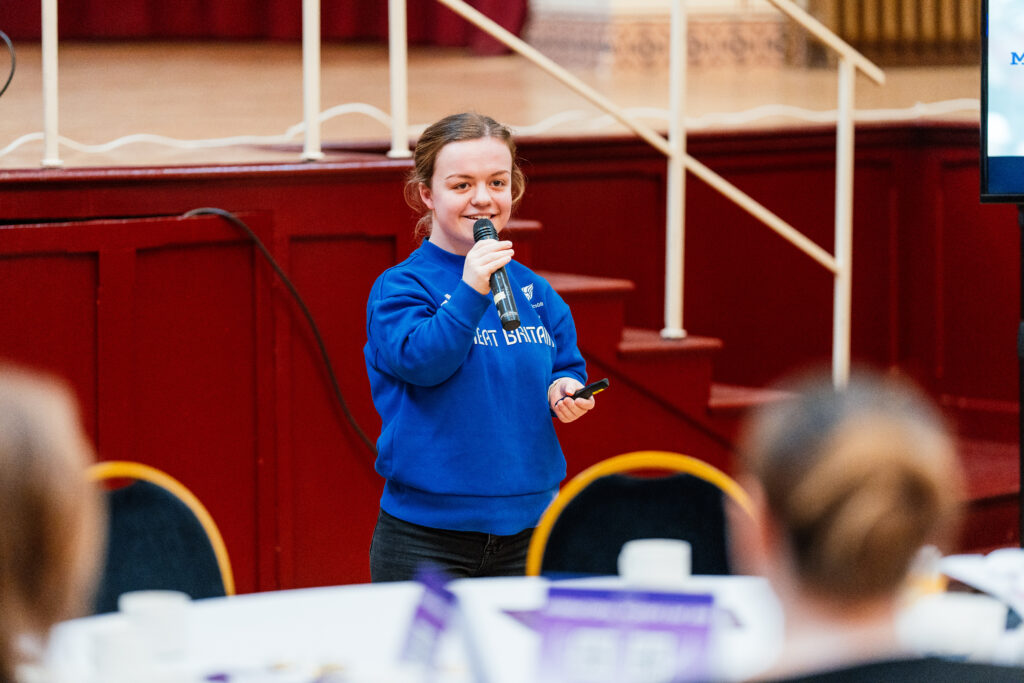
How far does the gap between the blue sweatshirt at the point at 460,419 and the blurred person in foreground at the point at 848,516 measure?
1.08m

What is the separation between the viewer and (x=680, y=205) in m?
3.73

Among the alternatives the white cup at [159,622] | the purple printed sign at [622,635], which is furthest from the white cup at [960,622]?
the white cup at [159,622]

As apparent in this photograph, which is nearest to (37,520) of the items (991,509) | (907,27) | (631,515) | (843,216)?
(631,515)

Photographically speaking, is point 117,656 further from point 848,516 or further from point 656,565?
point 848,516

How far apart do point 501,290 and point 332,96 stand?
317 centimetres

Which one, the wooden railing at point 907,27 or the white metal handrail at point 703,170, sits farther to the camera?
the wooden railing at point 907,27

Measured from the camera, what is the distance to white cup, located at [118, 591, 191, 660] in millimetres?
1592

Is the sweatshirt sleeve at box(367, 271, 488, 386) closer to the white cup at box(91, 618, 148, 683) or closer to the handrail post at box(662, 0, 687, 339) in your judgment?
the white cup at box(91, 618, 148, 683)

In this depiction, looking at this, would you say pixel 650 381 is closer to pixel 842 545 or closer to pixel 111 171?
pixel 111 171

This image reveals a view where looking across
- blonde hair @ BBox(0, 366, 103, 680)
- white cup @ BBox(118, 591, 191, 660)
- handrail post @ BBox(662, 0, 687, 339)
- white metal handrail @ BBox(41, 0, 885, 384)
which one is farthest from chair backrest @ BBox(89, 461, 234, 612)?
handrail post @ BBox(662, 0, 687, 339)

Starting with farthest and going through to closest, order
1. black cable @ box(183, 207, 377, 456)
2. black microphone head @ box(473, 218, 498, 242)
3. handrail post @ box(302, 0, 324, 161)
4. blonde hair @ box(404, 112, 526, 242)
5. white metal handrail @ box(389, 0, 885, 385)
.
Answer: white metal handrail @ box(389, 0, 885, 385) → handrail post @ box(302, 0, 324, 161) → black cable @ box(183, 207, 377, 456) → blonde hair @ box(404, 112, 526, 242) → black microphone head @ box(473, 218, 498, 242)

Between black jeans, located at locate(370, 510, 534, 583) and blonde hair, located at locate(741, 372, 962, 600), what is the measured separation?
3.80ft

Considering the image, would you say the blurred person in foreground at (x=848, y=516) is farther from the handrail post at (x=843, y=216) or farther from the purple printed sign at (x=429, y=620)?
the handrail post at (x=843, y=216)

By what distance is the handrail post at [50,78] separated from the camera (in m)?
3.04
